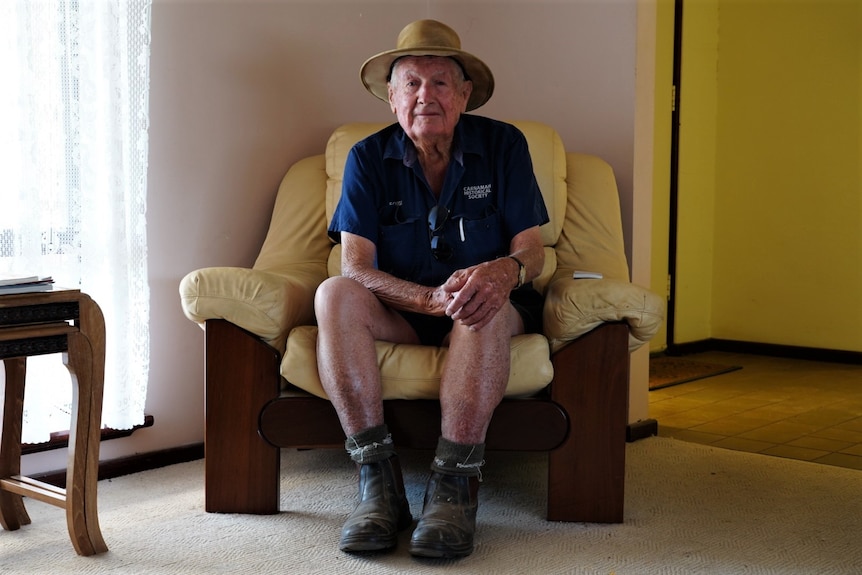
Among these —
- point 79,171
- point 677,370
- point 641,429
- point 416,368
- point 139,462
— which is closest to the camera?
point 416,368

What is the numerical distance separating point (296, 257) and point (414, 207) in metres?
0.49

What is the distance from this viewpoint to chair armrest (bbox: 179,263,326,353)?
2.05 meters

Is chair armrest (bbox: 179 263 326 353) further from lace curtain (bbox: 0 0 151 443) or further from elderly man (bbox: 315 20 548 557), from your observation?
lace curtain (bbox: 0 0 151 443)

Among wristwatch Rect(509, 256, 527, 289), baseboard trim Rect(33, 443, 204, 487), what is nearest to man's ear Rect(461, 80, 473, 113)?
wristwatch Rect(509, 256, 527, 289)

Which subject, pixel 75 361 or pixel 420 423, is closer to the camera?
pixel 75 361

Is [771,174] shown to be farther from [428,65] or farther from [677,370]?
[428,65]

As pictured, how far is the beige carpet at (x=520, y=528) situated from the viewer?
6.06 feet

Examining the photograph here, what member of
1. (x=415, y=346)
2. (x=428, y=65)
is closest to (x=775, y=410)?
(x=415, y=346)

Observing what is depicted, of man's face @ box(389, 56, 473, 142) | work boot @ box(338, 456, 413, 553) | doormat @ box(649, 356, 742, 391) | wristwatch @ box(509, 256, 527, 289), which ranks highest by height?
man's face @ box(389, 56, 473, 142)

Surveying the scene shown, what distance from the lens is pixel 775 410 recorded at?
11.2 feet

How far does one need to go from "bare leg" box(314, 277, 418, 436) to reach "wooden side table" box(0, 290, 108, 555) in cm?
45

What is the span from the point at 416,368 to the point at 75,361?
0.70 metres

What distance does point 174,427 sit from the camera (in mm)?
2680

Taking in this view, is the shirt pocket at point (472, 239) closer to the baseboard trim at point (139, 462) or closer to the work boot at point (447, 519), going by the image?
the work boot at point (447, 519)
